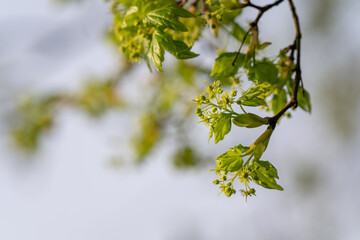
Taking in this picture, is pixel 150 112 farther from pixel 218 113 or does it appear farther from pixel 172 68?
pixel 218 113

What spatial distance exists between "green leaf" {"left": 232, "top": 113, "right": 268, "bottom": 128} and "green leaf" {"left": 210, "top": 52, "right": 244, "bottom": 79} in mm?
306

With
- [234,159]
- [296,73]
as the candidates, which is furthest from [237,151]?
[296,73]

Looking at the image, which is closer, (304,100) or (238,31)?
(304,100)

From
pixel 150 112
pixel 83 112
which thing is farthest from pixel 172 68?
pixel 83 112

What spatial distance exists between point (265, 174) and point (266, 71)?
392mm

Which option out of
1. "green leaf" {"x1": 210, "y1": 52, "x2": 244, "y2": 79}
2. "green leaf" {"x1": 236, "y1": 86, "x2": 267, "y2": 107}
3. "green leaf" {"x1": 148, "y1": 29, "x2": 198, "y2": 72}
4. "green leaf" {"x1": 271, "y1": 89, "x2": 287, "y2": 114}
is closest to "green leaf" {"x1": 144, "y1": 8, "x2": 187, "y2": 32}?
"green leaf" {"x1": 148, "y1": 29, "x2": 198, "y2": 72}

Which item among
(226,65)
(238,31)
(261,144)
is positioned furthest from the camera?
(238,31)

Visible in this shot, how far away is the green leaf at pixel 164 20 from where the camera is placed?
1268 mm

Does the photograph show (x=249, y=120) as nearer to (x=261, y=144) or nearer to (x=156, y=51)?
(x=261, y=144)

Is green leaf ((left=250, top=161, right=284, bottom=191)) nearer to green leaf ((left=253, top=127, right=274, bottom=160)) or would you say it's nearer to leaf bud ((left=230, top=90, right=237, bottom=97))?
green leaf ((left=253, top=127, right=274, bottom=160))

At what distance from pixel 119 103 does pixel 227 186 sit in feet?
11.5

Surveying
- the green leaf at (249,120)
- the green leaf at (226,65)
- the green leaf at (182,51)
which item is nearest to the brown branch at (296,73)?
the green leaf at (249,120)

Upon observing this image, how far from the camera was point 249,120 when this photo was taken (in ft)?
3.69

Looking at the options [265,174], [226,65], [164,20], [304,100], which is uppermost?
[164,20]
